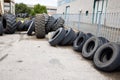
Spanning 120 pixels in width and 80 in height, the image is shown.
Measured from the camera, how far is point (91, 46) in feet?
19.4

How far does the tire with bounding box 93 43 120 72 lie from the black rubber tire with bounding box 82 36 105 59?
11.9 inches

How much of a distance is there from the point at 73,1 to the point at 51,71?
72.1ft

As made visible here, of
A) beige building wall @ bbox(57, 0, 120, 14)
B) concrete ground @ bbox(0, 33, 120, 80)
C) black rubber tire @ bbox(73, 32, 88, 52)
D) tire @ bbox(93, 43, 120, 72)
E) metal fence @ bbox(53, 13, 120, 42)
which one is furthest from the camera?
beige building wall @ bbox(57, 0, 120, 14)

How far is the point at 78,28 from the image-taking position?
10.9 m

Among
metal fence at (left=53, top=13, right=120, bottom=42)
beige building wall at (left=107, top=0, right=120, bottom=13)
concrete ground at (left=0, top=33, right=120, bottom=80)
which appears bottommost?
concrete ground at (left=0, top=33, right=120, bottom=80)

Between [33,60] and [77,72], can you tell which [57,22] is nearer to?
[33,60]

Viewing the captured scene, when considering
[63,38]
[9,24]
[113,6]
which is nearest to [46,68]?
[63,38]

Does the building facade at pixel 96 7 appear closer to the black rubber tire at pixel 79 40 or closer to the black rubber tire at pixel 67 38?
the black rubber tire at pixel 79 40

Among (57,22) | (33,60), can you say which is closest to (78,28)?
(57,22)

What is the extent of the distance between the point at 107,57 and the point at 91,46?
1122 millimetres

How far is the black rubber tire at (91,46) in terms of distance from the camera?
203 inches

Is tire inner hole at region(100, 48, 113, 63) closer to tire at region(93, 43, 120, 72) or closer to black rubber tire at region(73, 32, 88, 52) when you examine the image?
tire at region(93, 43, 120, 72)

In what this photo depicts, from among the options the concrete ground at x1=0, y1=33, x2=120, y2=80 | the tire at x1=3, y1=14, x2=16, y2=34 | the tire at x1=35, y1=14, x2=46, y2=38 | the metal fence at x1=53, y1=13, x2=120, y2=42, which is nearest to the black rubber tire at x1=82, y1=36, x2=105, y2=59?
the concrete ground at x1=0, y1=33, x2=120, y2=80

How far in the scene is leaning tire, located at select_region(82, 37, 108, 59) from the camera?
516 centimetres
